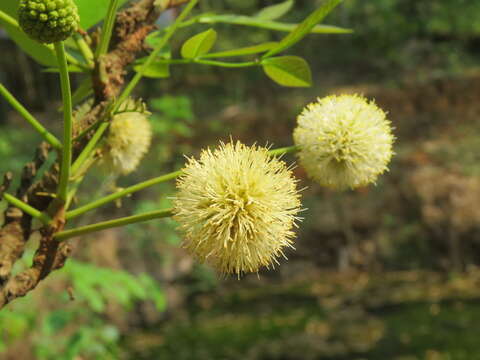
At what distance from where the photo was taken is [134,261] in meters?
6.62

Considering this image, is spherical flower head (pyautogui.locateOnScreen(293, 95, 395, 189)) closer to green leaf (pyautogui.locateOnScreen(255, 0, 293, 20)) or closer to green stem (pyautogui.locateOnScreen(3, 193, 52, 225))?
green leaf (pyautogui.locateOnScreen(255, 0, 293, 20))

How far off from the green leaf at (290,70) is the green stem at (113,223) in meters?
0.24

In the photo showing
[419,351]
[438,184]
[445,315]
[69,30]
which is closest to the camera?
[69,30]

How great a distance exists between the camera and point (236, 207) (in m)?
0.69

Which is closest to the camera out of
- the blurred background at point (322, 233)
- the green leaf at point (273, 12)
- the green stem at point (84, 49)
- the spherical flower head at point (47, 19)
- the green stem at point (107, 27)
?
the spherical flower head at point (47, 19)

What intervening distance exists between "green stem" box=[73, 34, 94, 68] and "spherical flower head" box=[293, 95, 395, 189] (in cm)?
28

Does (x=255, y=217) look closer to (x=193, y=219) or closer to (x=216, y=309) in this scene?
(x=193, y=219)

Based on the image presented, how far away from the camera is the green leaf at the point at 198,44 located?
72 centimetres

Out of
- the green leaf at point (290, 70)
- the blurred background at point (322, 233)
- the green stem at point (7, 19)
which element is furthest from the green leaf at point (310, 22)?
the blurred background at point (322, 233)

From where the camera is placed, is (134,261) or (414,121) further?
(414,121)

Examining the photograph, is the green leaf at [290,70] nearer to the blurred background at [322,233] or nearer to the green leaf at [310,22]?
the green leaf at [310,22]

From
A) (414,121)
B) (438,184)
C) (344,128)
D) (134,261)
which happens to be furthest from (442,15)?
(344,128)

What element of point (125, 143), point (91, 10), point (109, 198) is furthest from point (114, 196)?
point (125, 143)

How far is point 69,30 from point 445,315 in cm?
558
